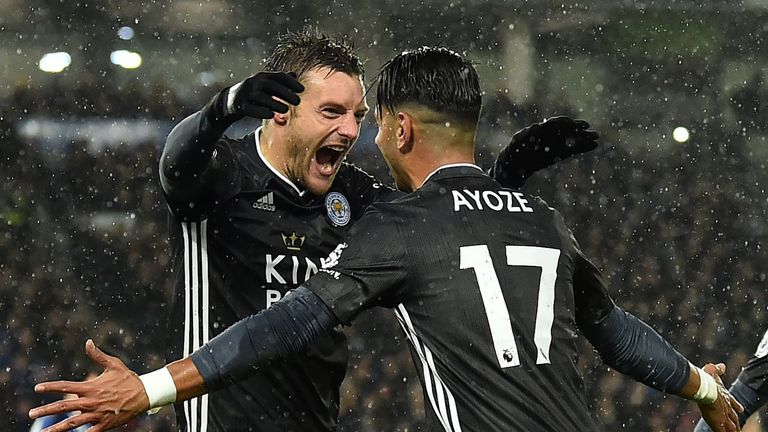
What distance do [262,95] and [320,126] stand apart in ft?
2.08

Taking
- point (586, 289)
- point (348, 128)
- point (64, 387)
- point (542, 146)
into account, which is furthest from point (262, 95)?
point (542, 146)

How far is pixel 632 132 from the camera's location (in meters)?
8.62

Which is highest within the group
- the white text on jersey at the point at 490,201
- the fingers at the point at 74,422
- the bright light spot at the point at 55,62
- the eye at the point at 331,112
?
the bright light spot at the point at 55,62

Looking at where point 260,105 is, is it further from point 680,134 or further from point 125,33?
point 680,134

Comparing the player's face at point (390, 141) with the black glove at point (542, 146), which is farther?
the black glove at point (542, 146)

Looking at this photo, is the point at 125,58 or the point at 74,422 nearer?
the point at 74,422

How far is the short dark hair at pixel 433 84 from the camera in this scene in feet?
9.12

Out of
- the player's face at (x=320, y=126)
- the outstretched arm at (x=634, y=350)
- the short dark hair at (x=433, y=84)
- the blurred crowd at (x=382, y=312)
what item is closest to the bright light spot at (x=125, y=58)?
the blurred crowd at (x=382, y=312)

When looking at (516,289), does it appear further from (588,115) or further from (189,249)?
(588,115)

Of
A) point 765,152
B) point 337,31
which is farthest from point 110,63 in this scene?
point 765,152

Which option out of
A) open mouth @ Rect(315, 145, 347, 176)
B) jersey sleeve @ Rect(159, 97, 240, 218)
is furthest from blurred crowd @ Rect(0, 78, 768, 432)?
jersey sleeve @ Rect(159, 97, 240, 218)

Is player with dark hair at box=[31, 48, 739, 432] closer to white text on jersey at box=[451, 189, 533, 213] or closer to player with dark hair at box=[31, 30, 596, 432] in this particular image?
white text on jersey at box=[451, 189, 533, 213]

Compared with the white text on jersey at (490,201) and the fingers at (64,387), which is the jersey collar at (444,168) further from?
the fingers at (64,387)

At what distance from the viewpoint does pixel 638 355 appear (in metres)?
2.91
